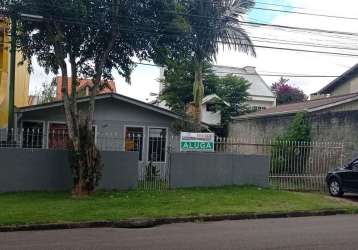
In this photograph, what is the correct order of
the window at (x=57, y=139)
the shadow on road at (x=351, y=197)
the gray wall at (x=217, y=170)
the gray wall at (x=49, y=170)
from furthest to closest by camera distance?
1. the gray wall at (x=217, y=170)
2. the window at (x=57, y=139)
3. the shadow on road at (x=351, y=197)
4. the gray wall at (x=49, y=170)

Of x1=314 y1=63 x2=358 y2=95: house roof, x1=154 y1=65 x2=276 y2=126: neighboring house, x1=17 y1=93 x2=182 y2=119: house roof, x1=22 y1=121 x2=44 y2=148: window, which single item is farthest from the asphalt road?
x1=154 y1=65 x2=276 y2=126: neighboring house

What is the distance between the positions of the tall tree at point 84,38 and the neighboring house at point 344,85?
20.4 meters

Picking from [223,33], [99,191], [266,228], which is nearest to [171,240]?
[266,228]

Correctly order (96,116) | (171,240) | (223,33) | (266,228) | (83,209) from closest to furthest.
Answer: (171,240) → (266,228) → (83,209) → (96,116) → (223,33)

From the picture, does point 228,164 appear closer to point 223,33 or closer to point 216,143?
point 216,143

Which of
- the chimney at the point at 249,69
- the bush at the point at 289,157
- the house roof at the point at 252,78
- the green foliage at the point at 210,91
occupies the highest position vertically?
the chimney at the point at 249,69

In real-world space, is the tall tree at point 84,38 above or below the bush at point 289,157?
above

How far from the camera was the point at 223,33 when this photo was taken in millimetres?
24312

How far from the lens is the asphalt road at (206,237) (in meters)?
8.91

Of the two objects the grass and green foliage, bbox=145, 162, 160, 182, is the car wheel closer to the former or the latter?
the grass

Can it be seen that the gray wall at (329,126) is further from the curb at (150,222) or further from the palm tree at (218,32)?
the curb at (150,222)

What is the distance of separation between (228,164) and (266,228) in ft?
23.4

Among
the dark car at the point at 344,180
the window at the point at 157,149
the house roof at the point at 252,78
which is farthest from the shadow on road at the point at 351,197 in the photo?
the house roof at the point at 252,78

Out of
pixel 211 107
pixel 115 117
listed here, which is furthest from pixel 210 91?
pixel 115 117
